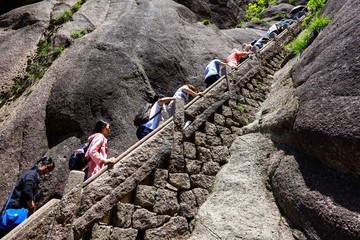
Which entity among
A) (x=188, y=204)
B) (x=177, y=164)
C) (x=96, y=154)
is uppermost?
(x=96, y=154)

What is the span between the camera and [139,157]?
5.74m

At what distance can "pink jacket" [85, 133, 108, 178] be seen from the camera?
5.58m

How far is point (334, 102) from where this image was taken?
5.60 m

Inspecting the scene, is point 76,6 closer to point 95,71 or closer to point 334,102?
point 95,71

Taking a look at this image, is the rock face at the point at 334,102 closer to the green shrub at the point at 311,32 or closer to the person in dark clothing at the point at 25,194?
the green shrub at the point at 311,32

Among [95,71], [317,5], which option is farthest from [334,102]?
[317,5]

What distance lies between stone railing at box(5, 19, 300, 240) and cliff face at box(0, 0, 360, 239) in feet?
4.16

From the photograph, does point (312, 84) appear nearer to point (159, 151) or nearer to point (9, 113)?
point (159, 151)

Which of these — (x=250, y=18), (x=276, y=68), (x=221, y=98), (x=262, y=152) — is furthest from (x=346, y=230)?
(x=250, y=18)

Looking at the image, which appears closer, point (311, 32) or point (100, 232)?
point (100, 232)

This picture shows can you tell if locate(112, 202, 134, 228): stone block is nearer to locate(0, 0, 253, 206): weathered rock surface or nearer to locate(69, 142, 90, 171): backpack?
locate(69, 142, 90, 171): backpack

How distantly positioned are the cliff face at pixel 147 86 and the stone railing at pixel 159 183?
127 centimetres

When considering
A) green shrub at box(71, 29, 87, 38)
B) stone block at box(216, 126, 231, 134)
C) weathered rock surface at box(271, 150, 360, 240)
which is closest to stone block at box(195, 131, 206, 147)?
stone block at box(216, 126, 231, 134)

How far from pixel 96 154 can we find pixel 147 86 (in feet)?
19.9
